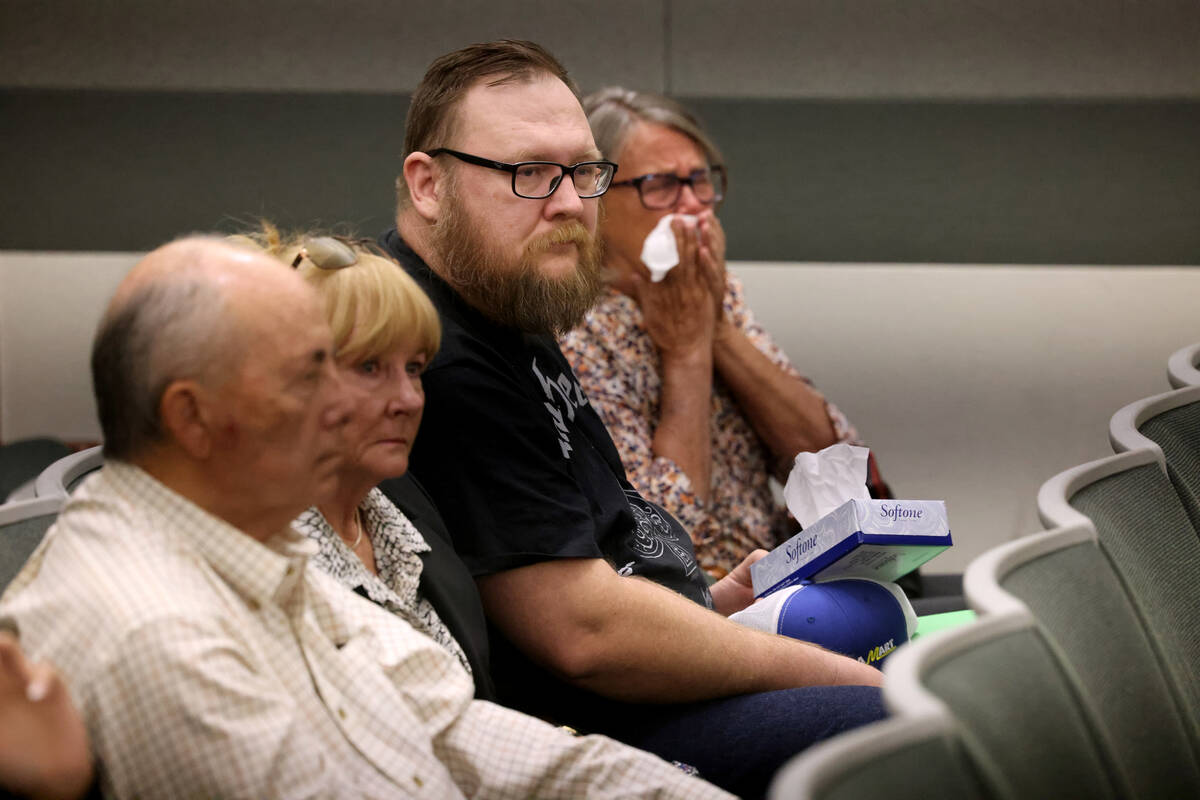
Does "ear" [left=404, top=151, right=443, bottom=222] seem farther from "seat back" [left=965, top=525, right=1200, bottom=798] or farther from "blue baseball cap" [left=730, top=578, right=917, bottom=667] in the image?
"seat back" [left=965, top=525, right=1200, bottom=798]

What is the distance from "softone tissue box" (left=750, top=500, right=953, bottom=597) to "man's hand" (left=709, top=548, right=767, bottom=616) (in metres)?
0.17

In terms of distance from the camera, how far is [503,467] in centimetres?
160

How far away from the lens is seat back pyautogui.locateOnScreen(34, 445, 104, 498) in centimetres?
154

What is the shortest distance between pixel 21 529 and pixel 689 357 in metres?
1.44

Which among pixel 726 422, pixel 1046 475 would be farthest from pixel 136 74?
pixel 1046 475

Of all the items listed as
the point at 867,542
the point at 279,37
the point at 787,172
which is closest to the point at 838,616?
the point at 867,542

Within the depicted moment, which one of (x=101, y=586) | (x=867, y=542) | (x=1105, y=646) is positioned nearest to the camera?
(x=101, y=586)

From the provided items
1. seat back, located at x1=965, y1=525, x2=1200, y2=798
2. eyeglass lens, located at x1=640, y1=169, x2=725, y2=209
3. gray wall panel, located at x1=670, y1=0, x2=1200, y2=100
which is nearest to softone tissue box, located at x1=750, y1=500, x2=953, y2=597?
seat back, located at x1=965, y1=525, x2=1200, y2=798

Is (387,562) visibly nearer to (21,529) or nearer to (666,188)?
(21,529)

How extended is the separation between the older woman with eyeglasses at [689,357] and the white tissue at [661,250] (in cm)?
2

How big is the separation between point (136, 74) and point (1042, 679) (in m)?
3.08

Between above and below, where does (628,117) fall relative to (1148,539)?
above

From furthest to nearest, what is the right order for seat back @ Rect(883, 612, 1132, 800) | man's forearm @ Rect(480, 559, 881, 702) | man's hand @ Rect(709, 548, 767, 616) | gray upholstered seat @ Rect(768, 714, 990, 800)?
man's hand @ Rect(709, 548, 767, 616), man's forearm @ Rect(480, 559, 881, 702), seat back @ Rect(883, 612, 1132, 800), gray upholstered seat @ Rect(768, 714, 990, 800)

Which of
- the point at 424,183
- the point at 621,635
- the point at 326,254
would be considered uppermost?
the point at 424,183
